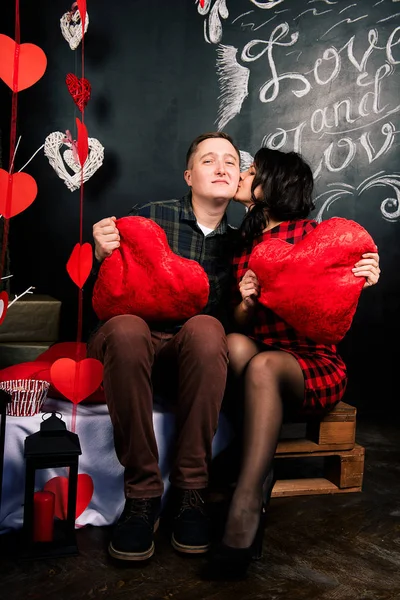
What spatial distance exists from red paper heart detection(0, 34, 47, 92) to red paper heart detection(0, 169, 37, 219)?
19 cm

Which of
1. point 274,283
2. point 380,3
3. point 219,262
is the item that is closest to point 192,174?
point 219,262

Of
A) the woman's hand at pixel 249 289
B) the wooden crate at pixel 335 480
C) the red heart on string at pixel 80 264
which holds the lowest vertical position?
the wooden crate at pixel 335 480

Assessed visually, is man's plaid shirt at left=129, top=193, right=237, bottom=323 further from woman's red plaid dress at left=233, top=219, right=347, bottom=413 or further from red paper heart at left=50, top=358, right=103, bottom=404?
red paper heart at left=50, top=358, right=103, bottom=404

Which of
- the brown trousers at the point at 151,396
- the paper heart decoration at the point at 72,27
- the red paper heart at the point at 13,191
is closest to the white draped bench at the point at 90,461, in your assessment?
the brown trousers at the point at 151,396

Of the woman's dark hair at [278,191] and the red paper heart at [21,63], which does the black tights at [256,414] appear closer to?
the woman's dark hair at [278,191]

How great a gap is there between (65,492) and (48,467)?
23 centimetres

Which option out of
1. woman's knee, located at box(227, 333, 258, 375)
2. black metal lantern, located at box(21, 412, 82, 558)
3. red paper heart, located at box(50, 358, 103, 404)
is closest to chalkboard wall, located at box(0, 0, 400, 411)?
woman's knee, located at box(227, 333, 258, 375)

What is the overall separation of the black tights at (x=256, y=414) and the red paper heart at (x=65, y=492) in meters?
0.42

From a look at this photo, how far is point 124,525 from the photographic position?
5.14ft

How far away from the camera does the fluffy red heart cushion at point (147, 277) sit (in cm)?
183

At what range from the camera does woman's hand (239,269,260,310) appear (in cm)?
194

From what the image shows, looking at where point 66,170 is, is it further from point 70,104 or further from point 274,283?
point 274,283

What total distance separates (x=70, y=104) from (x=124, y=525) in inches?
77.7

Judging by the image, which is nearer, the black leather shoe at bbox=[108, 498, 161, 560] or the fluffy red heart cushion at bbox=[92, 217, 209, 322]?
the black leather shoe at bbox=[108, 498, 161, 560]
